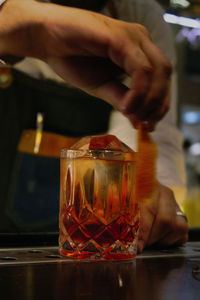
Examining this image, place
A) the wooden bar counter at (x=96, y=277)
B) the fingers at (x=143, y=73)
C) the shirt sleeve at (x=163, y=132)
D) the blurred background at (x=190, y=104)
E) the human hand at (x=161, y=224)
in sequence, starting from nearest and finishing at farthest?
the wooden bar counter at (x=96, y=277) → the fingers at (x=143, y=73) → the human hand at (x=161, y=224) → the shirt sleeve at (x=163, y=132) → the blurred background at (x=190, y=104)

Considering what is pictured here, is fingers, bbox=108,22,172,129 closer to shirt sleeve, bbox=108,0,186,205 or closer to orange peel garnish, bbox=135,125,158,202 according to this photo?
orange peel garnish, bbox=135,125,158,202

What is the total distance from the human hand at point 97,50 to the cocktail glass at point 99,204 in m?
0.07

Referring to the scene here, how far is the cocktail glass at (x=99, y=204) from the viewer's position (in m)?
0.51

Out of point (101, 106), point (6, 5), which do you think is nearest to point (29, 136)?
point (101, 106)

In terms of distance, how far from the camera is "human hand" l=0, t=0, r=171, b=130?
1.64ft

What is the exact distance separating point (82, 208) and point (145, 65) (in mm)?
190

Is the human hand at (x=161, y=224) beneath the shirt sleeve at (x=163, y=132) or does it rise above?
beneath

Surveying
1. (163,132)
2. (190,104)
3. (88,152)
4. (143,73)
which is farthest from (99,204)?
(190,104)

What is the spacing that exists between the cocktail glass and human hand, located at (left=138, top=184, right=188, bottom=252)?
0.09m

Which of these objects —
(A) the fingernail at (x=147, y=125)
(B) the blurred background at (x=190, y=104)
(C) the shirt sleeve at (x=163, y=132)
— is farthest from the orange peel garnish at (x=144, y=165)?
(B) the blurred background at (x=190, y=104)

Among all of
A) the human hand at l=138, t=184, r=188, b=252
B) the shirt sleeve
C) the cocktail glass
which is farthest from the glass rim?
the shirt sleeve

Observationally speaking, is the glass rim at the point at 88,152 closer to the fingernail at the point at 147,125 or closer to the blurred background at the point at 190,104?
the fingernail at the point at 147,125

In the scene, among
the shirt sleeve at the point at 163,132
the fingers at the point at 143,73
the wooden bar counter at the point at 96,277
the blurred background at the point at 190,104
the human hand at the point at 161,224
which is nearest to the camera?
the wooden bar counter at the point at 96,277

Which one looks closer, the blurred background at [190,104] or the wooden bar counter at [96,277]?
the wooden bar counter at [96,277]
